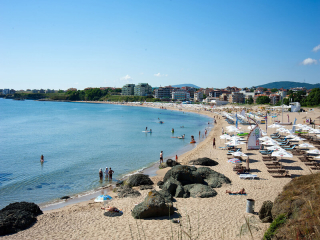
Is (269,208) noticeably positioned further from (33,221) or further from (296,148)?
(296,148)

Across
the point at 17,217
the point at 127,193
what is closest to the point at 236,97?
the point at 127,193

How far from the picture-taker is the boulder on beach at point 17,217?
9.21m

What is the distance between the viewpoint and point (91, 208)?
11594mm

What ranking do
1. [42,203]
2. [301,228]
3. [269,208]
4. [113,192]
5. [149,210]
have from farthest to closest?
[113,192] < [42,203] < [149,210] < [269,208] < [301,228]

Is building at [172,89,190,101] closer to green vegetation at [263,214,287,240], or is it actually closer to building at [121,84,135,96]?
building at [121,84,135,96]

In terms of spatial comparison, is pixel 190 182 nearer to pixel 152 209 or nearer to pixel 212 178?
pixel 212 178

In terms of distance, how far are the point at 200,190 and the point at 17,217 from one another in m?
8.16

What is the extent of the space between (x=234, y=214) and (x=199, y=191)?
2617 millimetres

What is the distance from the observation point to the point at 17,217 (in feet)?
31.8

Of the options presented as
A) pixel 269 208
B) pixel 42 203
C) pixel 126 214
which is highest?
pixel 269 208

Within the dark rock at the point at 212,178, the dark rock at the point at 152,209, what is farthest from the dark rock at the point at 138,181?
the dark rock at the point at 152,209

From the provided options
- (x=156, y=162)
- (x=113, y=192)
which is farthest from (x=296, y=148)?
(x=113, y=192)

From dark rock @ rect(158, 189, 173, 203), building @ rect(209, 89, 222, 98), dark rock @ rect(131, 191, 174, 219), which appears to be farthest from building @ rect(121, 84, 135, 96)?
dark rock @ rect(131, 191, 174, 219)

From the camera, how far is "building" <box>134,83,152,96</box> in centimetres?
16675
